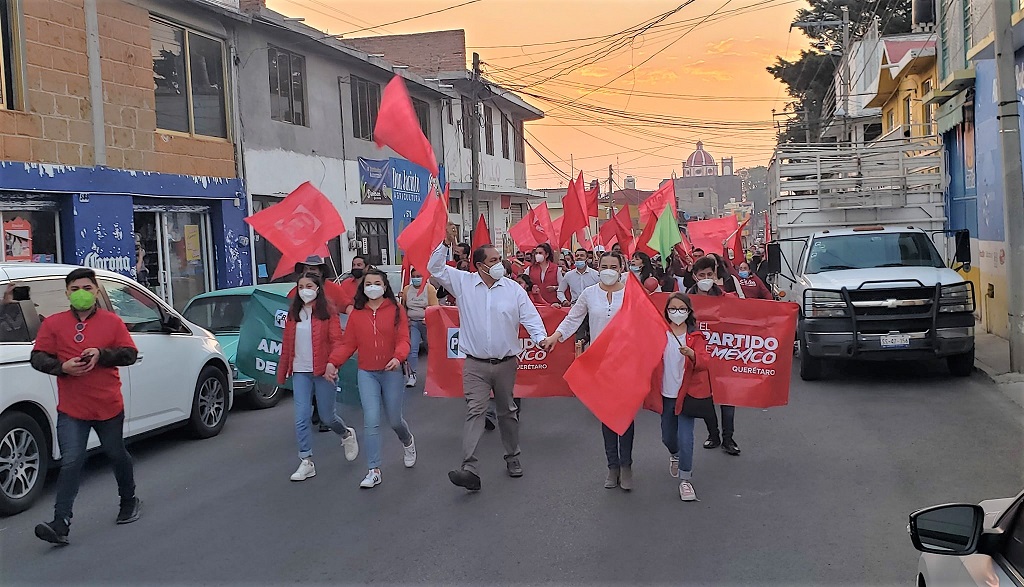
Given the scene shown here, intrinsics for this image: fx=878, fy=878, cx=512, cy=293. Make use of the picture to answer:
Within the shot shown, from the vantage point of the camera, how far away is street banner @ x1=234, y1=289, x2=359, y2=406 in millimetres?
8938

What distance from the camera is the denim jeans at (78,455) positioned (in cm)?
571

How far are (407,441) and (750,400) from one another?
3051mm

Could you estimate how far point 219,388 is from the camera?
934 cm

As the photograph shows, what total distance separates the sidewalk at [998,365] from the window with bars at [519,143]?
2635cm

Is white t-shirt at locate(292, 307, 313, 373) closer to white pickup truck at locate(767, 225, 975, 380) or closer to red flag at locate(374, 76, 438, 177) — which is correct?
red flag at locate(374, 76, 438, 177)

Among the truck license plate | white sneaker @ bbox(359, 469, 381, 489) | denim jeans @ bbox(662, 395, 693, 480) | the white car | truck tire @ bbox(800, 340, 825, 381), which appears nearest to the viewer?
denim jeans @ bbox(662, 395, 693, 480)

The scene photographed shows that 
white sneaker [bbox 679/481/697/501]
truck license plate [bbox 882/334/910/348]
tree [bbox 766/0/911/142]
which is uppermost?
tree [bbox 766/0/911/142]

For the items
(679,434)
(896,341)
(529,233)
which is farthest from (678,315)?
(529,233)

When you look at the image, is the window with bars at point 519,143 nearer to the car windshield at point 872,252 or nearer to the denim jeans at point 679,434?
the car windshield at point 872,252

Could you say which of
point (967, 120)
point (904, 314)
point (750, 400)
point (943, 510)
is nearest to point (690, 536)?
point (750, 400)

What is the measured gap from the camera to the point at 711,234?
61.7 ft

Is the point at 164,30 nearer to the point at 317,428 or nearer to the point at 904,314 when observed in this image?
the point at 317,428

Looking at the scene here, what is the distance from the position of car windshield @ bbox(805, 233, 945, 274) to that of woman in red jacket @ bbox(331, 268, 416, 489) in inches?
281

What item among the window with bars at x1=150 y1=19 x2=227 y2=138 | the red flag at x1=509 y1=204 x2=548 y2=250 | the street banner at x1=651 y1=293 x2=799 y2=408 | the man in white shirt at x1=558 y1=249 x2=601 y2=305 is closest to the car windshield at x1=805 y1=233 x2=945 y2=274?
the man in white shirt at x1=558 y1=249 x2=601 y2=305
